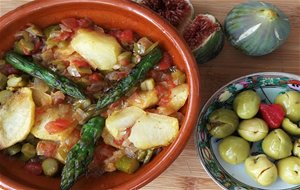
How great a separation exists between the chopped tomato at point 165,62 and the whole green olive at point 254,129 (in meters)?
0.41

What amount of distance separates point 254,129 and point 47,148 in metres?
0.82

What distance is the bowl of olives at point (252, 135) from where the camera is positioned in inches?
79.4

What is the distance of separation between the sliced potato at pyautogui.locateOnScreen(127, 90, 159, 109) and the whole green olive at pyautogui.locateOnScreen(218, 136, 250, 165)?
37 centimetres

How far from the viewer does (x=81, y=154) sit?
6.00 ft

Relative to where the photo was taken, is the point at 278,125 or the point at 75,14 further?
the point at 278,125

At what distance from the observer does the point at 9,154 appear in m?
1.93

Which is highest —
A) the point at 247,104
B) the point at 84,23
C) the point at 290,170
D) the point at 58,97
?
the point at 84,23

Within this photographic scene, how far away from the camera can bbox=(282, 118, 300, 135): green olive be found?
2033mm

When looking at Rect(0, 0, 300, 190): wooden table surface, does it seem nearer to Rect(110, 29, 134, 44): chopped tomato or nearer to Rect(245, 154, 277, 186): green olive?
Rect(245, 154, 277, 186): green olive

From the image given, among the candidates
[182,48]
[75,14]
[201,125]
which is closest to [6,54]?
[75,14]

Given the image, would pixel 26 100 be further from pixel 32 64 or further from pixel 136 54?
pixel 136 54

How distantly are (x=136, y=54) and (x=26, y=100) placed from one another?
0.45 m

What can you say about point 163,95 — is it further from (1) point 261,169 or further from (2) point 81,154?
(1) point 261,169

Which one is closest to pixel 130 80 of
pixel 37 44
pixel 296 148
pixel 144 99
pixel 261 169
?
pixel 144 99
